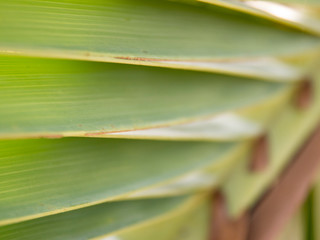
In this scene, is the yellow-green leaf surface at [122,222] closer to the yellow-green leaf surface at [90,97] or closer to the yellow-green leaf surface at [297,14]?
the yellow-green leaf surface at [90,97]

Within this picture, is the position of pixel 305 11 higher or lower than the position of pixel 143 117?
higher

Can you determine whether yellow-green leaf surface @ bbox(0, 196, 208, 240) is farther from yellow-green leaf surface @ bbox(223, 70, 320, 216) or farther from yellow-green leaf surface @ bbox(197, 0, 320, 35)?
yellow-green leaf surface @ bbox(197, 0, 320, 35)

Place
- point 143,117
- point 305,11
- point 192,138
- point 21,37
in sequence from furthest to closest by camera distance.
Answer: point 305,11
point 192,138
point 143,117
point 21,37

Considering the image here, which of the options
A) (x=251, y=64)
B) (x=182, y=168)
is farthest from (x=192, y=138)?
(x=251, y=64)

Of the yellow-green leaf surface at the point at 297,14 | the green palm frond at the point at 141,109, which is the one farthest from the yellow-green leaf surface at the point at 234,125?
the yellow-green leaf surface at the point at 297,14

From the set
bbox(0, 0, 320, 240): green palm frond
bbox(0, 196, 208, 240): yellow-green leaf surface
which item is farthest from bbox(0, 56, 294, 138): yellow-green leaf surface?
bbox(0, 196, 208, 240): yellow-green leaf surface

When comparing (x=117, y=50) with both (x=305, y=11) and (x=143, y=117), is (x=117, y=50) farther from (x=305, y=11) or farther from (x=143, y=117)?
(x=305, y=11)

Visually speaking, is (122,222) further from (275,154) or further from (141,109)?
(275,154)

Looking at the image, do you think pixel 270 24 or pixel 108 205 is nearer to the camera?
pixel 108 205
